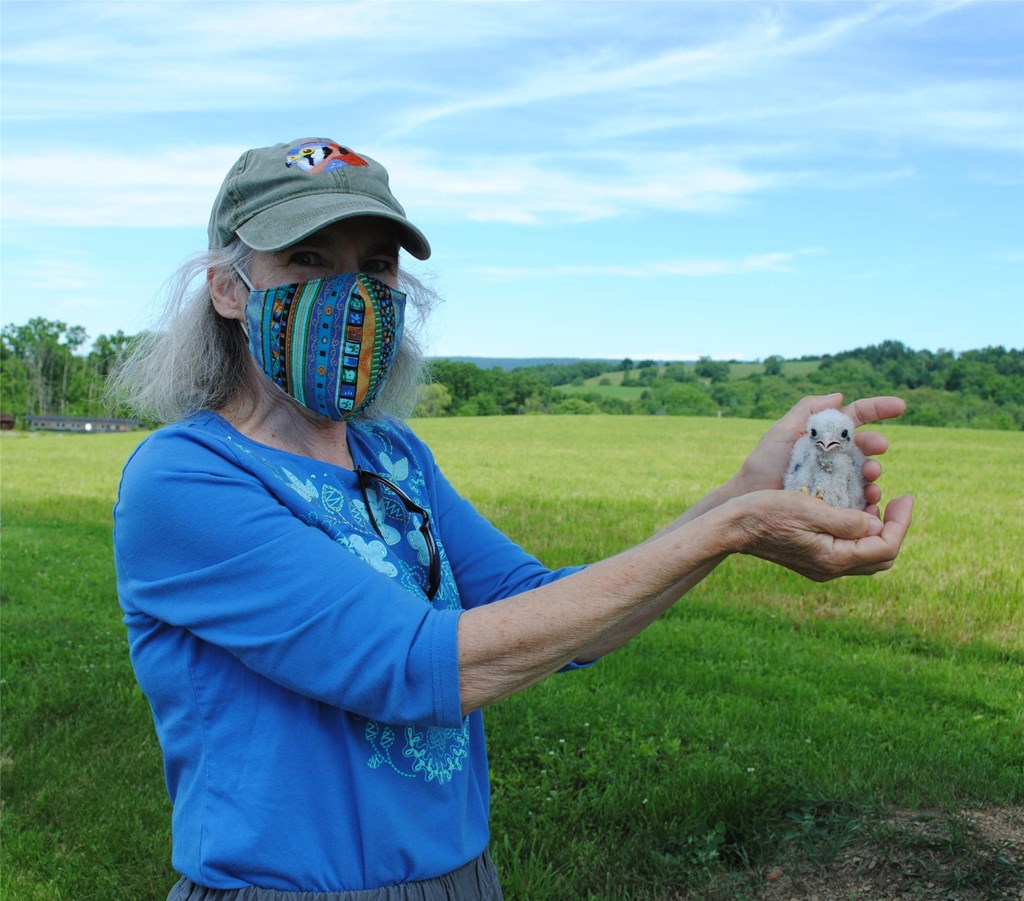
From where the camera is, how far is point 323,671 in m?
2.11

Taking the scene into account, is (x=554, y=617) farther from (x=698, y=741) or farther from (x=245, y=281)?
(x=698, y=741)

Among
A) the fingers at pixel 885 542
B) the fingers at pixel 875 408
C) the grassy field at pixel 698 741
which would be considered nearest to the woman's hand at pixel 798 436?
the fingers at pixel 875 408

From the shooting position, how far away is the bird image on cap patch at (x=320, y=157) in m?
2.49

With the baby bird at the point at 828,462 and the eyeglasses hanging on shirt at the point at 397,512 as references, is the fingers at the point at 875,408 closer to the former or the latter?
the baby bird at the point at 828,462

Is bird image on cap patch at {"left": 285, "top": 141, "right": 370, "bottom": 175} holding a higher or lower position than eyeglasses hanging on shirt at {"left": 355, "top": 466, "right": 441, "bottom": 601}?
higher

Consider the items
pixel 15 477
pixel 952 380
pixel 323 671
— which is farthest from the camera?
pixel 952 380

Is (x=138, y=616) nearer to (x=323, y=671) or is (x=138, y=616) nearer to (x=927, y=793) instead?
(x=323, y=671)

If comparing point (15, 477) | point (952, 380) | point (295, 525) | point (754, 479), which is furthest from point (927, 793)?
point (952, 380)

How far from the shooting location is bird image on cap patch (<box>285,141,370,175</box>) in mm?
2486

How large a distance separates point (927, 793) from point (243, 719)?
3.77 m

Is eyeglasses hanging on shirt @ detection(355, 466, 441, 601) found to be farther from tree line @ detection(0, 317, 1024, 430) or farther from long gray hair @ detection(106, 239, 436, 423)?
tree line @ detection(0, 317, 1024, 430)

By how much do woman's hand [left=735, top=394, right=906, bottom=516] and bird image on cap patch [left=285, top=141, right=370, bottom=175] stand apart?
1.50 metres

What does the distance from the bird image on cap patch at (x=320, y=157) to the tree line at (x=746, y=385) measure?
27519 mm

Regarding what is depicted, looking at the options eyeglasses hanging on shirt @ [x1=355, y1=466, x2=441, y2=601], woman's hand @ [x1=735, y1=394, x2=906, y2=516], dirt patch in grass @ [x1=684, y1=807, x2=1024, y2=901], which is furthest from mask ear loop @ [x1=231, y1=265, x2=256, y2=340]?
dirt patch in grass @ [x1=684, y1=807, x2=1024, y2=901]
